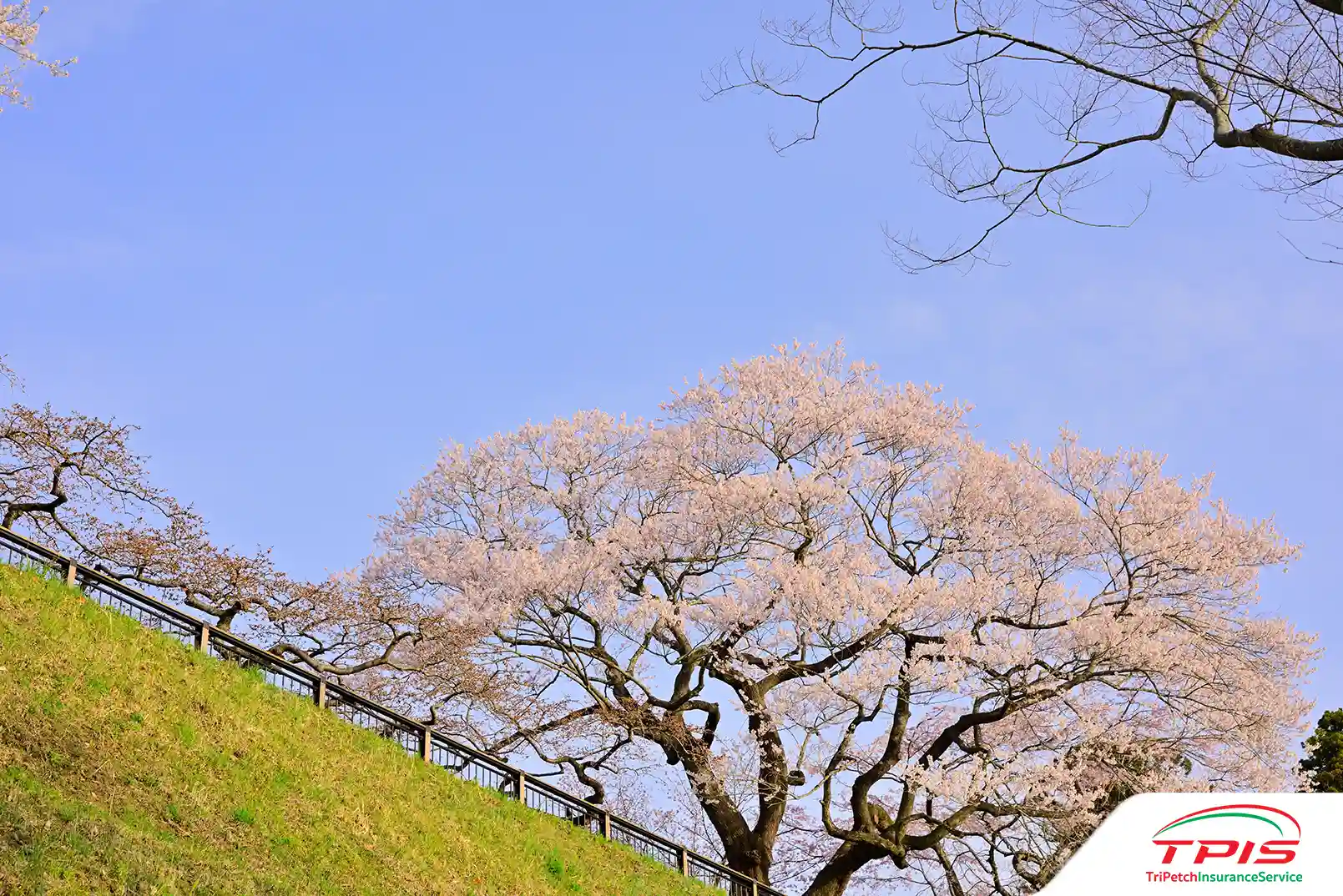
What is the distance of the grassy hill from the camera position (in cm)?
1133

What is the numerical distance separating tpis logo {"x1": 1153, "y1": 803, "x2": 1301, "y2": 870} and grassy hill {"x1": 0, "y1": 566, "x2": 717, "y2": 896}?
323 inches

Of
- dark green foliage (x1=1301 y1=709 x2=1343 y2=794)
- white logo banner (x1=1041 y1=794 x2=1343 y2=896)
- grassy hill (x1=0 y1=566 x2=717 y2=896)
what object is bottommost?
white logo banner (x1=1041 y1=794 x2=1343 y2=896)

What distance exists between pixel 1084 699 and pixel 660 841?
980 cm

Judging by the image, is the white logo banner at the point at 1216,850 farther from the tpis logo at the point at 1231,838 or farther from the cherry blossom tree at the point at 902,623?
the cherry blossom tree at the point at 902,623

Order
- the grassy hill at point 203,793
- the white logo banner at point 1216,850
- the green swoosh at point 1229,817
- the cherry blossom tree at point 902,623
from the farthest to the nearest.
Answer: the cherry blossom tree at point 902,623 → the grassy hill at point 203,793 → the green swoosh at point 1229,817 → the white logo banner at point 1216,850

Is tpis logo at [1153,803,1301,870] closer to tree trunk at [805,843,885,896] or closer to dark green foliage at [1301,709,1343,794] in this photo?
tree trunk at [805,843,885,896]

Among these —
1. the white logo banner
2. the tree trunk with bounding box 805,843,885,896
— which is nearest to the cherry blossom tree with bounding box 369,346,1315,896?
the tree trunk with bounding box 805,843,885,896

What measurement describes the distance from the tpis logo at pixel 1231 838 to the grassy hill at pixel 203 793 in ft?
27.0

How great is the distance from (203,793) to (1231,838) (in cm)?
1002

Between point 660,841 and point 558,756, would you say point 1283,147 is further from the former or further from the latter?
point 558,756

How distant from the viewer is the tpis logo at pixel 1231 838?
32.2 feet

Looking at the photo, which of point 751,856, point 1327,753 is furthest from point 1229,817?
point 1327,753

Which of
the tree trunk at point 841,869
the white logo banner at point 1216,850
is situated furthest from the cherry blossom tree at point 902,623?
the white logo banner at point 1216,850

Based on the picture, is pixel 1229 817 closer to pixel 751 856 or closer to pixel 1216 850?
pixel 1216 850
